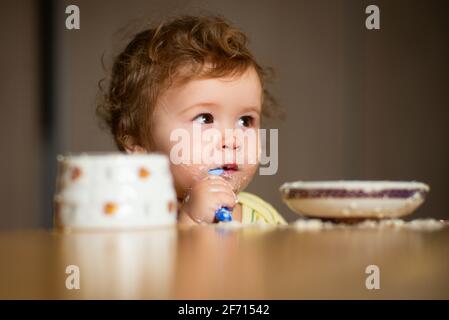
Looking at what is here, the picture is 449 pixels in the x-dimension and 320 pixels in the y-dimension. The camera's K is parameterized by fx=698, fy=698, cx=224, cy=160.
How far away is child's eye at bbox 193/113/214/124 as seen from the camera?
1.48 m

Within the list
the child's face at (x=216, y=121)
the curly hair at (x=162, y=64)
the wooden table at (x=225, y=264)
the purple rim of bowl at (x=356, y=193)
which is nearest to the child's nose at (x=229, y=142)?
the child's face at (x=216, y=121)

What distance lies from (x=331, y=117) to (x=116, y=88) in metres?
1.55

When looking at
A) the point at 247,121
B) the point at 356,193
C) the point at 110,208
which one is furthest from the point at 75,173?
the point at 247,121

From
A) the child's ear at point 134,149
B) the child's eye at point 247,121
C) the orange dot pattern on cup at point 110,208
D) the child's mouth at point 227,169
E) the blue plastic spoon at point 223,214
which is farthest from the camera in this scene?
the child's ear at point 134,149

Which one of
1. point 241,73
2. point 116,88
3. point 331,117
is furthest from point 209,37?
point 331,117

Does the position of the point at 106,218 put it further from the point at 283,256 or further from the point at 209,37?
the point at 209,37

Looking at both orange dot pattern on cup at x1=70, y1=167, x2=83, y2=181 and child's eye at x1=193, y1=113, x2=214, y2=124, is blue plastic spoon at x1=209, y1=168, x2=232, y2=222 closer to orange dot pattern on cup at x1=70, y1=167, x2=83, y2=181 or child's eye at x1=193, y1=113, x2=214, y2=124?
orange dot pattern on cup at x1=70, y1=167, x2=83, y2=181

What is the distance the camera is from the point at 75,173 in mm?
670

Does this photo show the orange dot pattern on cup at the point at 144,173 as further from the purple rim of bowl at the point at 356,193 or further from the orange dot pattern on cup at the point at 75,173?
the purple rim of bowl at the point at 356,193

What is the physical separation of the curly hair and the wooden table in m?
0.98

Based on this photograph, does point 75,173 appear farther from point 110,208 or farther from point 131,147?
point 131,147

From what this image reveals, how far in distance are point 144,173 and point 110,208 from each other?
5cm

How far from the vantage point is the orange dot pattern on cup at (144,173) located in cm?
68
